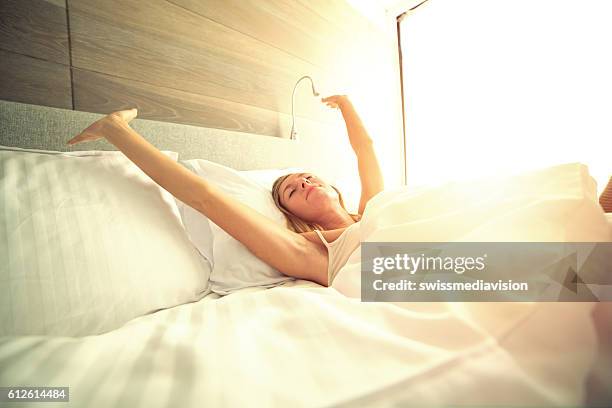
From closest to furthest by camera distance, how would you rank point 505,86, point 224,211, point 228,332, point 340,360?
point 340,360
point 228,332
point 224,211
point 505,86

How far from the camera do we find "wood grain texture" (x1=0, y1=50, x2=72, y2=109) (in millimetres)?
905

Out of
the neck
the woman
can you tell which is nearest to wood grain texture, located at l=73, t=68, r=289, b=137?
the woman

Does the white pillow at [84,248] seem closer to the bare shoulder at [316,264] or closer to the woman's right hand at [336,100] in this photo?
the bare shoulder at [316,264]

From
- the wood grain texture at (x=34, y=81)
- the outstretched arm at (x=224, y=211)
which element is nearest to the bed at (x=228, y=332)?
the outstretched arm at (x=224, y=211)

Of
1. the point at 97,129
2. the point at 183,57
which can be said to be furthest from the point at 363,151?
the point at 97,129

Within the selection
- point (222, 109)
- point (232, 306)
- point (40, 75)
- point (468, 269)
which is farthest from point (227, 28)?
point (468, 269)

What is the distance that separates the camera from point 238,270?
907mm

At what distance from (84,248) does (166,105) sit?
87cm

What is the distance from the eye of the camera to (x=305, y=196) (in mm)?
1153

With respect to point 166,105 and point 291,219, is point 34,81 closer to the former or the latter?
point 166,105

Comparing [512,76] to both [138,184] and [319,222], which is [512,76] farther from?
[138,184]

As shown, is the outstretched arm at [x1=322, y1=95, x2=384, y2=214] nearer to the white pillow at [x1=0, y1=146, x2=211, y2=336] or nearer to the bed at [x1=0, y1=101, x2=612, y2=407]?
the bed at [x1=0, y1=101, x2=612, y2=407]

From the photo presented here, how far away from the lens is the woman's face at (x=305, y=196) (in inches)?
45.3

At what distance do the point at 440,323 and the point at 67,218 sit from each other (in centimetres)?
79
